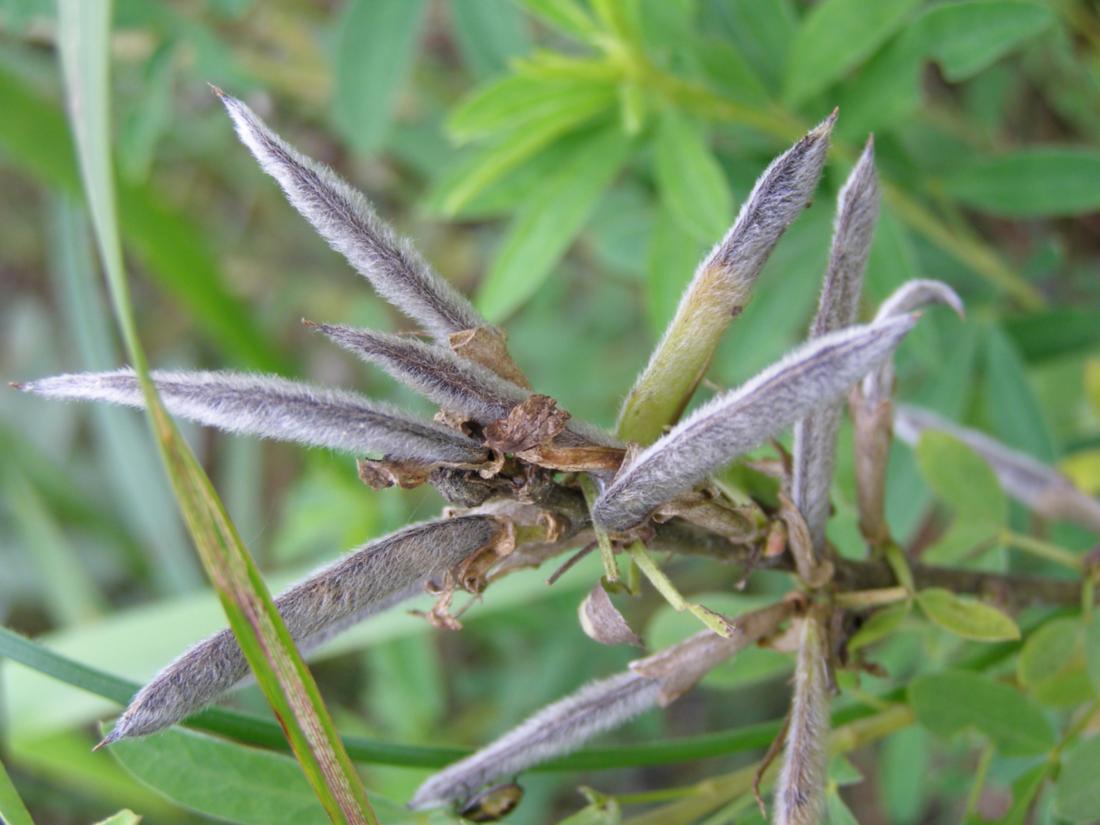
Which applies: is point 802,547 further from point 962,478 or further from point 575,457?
point 962,478

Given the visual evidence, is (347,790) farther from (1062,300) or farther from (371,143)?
(1062,300)

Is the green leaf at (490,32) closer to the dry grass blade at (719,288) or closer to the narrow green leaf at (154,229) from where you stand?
the narrow green leaf at (154,229)

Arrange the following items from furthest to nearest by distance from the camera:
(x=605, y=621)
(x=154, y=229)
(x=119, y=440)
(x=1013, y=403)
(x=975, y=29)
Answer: (x=119, y=440)
(x=154, y=229)
(x=1013, y=403)
(x=975, y=29)
(x=605, y=621)

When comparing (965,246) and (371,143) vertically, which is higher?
(371,143)

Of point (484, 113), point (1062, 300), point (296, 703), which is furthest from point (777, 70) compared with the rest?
point (296, 703)

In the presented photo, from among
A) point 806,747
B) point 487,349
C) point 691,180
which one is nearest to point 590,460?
point 487,349

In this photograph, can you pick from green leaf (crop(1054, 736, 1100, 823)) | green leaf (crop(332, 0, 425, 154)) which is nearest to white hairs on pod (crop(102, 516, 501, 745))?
green leaf (crop(1054, 736, 1100, 823))

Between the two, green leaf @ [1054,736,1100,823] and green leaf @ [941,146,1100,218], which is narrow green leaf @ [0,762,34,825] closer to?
green leaf @ [1054,736,1100,823]
